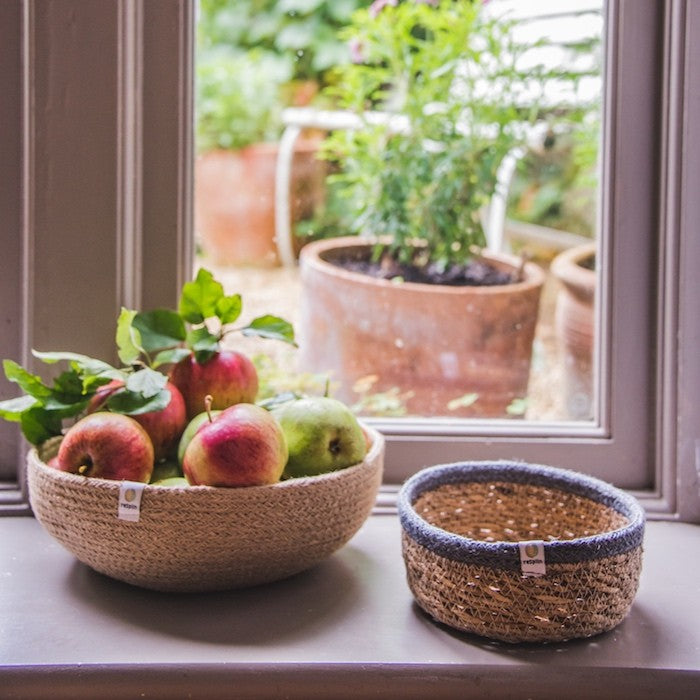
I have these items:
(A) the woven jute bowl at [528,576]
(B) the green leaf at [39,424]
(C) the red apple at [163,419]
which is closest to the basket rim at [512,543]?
(A) the woven jute bowl at [528,576]

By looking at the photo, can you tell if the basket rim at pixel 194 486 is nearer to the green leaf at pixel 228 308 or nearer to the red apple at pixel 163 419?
the red apple at pixel 163 419

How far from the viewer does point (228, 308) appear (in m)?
1.04

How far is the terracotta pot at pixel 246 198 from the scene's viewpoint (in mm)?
1263

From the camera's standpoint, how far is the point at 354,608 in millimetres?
951

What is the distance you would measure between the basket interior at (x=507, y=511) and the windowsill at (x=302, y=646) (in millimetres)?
90

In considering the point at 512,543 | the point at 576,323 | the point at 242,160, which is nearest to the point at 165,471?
the point at 512,543

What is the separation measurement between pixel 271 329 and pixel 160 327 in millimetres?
128

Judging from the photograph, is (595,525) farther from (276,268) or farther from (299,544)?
(276,268)

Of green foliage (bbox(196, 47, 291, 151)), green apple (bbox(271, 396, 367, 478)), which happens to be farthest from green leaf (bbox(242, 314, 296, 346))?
green foliage (bbox(196, 47, 291, 151))

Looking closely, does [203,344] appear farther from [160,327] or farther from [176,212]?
[176,212]

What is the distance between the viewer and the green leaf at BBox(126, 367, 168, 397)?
36.9 inches

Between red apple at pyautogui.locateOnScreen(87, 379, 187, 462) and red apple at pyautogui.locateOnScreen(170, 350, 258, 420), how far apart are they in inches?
0.6

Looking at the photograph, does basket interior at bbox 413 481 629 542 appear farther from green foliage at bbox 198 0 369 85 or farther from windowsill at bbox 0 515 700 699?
green foliage at bbox 198 0 369 85

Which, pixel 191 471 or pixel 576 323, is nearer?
pixel 191 471
